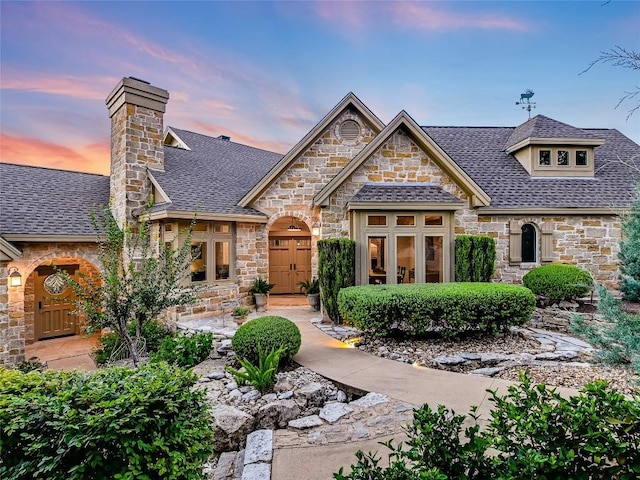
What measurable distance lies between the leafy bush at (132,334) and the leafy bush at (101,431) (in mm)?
6548

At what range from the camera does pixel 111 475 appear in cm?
252

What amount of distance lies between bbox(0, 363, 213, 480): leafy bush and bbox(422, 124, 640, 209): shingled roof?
11.5 meters

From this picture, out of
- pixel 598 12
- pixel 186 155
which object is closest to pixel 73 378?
pixel 598 12

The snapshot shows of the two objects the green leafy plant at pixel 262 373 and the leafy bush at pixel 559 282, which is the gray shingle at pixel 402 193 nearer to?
the leafy bush at pixel 559 282

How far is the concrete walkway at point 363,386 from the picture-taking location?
3.60 metres

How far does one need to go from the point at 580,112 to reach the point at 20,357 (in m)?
25.6

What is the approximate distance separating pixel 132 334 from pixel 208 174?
6.53 meters

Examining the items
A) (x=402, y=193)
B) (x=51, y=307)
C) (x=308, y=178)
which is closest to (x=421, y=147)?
(x=402, y=193)

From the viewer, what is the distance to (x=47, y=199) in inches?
437

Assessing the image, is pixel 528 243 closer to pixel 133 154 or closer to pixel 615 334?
pixel 615 334

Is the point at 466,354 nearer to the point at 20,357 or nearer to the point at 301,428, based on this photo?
the point at 301,428

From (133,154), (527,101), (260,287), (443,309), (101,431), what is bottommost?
(260,287)

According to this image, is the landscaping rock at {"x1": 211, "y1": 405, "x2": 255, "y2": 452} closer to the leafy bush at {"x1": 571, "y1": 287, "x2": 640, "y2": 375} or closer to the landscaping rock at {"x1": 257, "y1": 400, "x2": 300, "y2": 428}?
the landscaping rock at {"x1": 257, "y1": 400, "x2": 300, "y2": 428}

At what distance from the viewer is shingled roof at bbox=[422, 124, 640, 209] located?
11938mm
